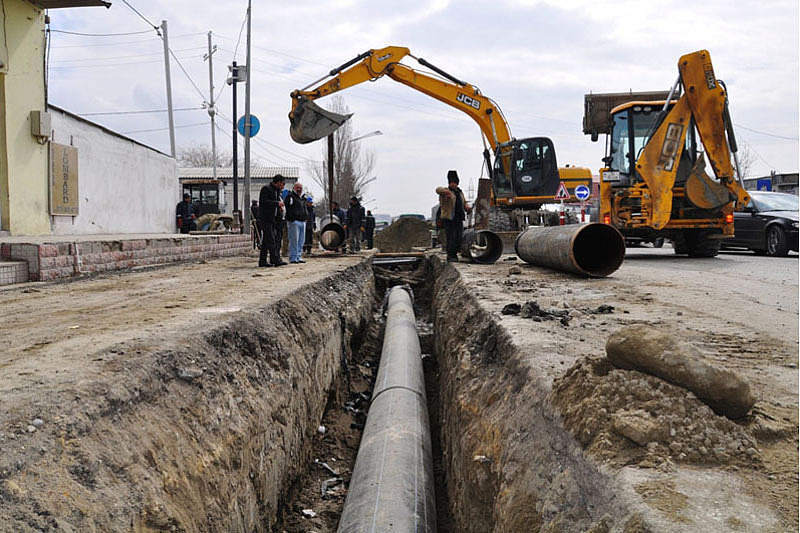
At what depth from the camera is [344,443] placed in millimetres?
5219

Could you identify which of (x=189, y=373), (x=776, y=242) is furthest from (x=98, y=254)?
Result: (x=776, y=242)

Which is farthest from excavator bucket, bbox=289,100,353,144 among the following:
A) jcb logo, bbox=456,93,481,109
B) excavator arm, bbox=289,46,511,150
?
jcb logo, bbox=456,93,481,109

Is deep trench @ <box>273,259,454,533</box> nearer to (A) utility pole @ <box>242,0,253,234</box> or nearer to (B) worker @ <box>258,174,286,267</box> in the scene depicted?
(B) worker @ <box>258,174,286,267</box>

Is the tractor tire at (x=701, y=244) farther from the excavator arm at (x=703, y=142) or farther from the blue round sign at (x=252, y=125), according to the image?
the blue round sign at (x=252, y=125)

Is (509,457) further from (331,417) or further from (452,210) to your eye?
(452,210)

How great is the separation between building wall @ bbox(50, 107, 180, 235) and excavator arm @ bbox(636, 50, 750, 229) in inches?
408

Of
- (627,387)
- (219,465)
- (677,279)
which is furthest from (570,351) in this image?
(677,279)

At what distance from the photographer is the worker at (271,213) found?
9.17 m

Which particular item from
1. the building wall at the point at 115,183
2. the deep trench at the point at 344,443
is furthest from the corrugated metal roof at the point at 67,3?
the deep trench at the point at 344,443

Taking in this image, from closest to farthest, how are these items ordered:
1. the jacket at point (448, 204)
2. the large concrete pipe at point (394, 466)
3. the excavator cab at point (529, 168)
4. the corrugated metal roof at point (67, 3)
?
the large concrete pipe at point (394, 466), the corrugated metal roof at point (67, 3), the jacket at point (448, 204), the excavator cab at point (529, 168)

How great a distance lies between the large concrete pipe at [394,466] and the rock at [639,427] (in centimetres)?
133

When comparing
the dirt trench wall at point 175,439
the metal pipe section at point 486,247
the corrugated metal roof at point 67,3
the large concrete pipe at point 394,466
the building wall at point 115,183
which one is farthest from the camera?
the building wall at point 115,183

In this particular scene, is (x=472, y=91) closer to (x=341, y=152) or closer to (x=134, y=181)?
(x=134, y=181)

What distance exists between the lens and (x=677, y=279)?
24.3ft
